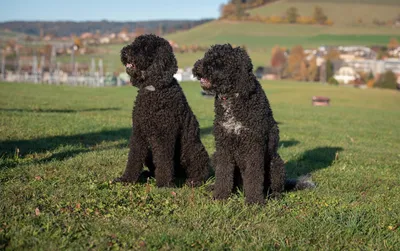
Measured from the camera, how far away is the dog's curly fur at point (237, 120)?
6625 millimetres

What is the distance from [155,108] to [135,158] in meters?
0.85

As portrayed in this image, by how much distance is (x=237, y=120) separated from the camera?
6773 mm

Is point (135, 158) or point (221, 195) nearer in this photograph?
point (221, 195)

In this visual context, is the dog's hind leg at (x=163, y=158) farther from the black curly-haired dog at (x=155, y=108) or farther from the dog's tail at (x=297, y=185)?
the dog's tail at (x=297, y=185)

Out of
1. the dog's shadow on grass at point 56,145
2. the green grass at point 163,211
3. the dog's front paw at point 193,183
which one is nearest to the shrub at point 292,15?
the dog's shadow on grass at point 56,145

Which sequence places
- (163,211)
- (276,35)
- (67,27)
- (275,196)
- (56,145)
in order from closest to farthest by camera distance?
(163,211), (275,196), (56,145), (67,27), (276,35)

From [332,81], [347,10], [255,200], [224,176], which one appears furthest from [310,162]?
[347,10]

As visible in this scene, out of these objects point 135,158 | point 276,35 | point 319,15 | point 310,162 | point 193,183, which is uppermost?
point 319,15

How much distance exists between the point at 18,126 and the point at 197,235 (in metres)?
8.80

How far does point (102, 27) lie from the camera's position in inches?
4550

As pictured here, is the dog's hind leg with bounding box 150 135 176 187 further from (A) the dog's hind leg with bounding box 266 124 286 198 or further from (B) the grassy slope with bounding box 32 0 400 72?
(B) the grassy slope with bounding box 32 0 400 72

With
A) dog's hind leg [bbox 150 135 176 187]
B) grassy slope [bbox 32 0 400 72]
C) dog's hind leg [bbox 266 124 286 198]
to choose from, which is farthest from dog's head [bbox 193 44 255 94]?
grassy slope [bbox 32 0 400 72]

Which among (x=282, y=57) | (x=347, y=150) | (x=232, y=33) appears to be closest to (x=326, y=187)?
(x=347, y=150)

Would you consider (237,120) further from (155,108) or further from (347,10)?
(347,10)
